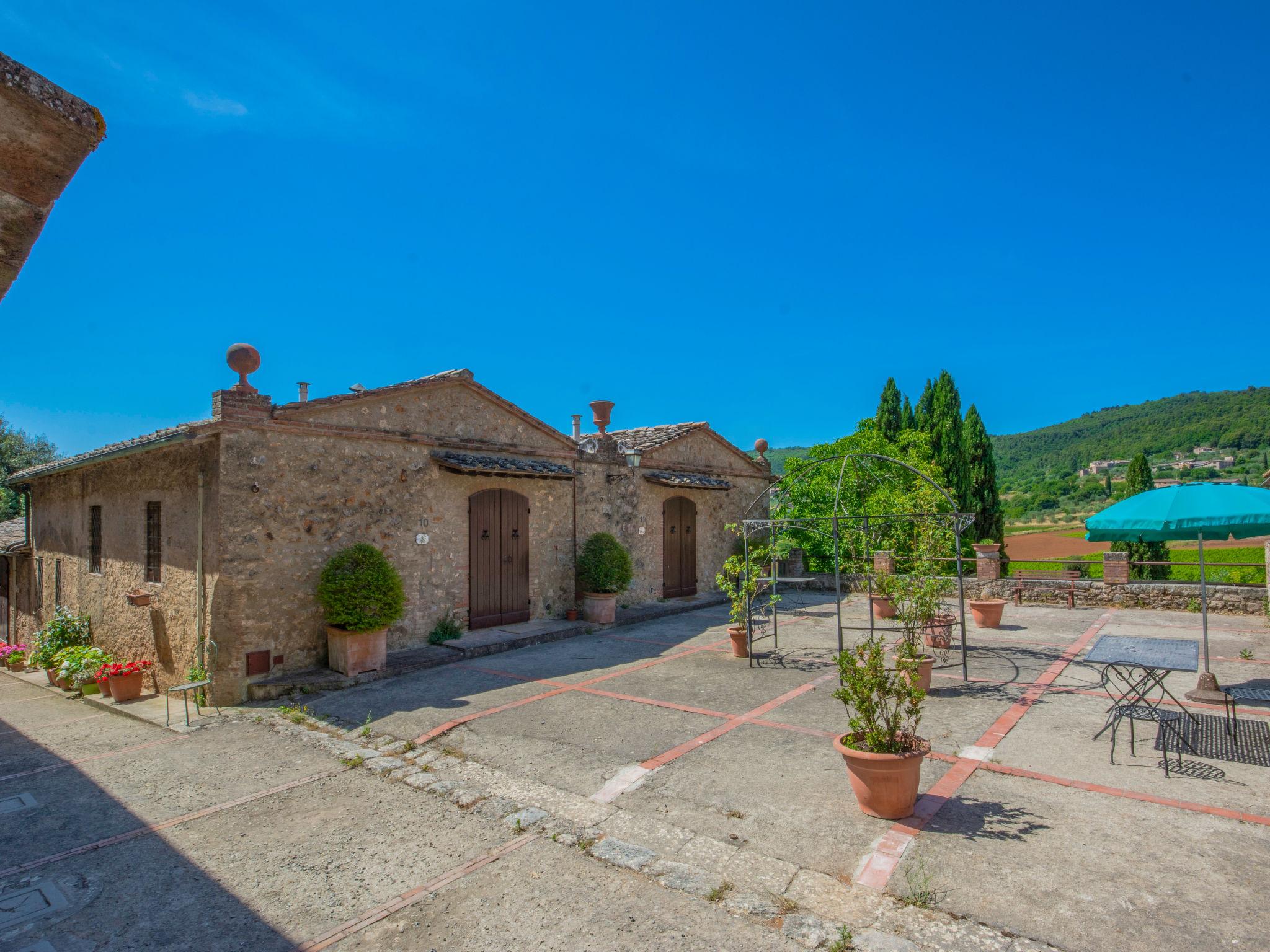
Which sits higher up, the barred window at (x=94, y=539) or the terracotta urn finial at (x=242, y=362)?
the terracotta urn finial at (x=242, y=362)

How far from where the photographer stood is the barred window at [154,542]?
9.27 metres

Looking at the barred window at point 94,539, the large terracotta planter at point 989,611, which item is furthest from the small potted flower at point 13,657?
the large terracotta planter at point 989,611

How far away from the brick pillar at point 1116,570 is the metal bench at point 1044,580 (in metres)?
0.55

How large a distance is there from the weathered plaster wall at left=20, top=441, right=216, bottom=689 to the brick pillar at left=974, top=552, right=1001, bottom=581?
1389 cm

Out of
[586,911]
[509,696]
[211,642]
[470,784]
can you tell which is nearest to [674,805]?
[586,911]

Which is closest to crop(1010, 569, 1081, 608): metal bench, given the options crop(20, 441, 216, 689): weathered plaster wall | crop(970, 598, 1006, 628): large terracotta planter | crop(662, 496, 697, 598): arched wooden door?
crop(970, 598, 1006, 628): large terracotta planter

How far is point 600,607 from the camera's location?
1243cm

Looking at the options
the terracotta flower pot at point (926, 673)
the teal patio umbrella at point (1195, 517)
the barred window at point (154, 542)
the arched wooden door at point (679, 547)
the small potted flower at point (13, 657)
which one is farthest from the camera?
the arched wooden door at point (679, 547)

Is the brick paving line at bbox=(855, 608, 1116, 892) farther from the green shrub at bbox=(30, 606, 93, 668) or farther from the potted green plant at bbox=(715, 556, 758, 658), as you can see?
the green shrub at bbox=(30, 606, 93, 668)

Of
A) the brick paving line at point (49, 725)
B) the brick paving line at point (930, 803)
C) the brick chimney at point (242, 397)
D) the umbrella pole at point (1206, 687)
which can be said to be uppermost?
the brick chimney at point (242, 397)

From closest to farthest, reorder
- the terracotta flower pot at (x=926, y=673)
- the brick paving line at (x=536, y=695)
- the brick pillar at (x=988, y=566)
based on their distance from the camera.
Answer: the brick paving line at (x=536, y=695) → the terracotta flower pot at (x=926, y=673) → the brick pillar at (x=988, y=566)

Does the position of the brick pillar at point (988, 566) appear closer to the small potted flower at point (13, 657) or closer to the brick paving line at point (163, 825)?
the brick paving line at point (163, 825)

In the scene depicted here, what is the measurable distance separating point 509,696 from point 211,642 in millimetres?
3655

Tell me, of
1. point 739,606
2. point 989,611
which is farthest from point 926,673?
point 989,611
